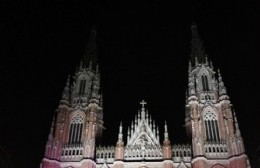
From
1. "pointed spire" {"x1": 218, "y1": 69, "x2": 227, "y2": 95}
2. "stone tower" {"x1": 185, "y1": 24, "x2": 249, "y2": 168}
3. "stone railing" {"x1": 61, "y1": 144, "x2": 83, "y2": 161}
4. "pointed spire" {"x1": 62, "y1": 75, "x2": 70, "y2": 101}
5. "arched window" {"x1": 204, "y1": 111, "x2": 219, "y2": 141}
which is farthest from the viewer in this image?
"pointed spire" {"x1": 62, "y1": 75, "x2": 70, "y2": 101}

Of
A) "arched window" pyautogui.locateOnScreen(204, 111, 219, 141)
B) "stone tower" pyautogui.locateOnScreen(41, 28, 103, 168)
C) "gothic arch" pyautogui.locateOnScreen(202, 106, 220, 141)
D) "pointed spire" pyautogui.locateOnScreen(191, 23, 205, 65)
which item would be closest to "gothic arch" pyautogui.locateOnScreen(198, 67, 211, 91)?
"pointed spire" pyautogui.locateOnScreen(191, 23, 205, 65)

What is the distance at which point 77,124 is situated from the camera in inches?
1572

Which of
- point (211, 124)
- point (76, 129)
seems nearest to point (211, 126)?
point (211, 124)

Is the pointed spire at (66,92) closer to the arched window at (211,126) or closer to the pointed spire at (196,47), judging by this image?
the arched window at (211,126)

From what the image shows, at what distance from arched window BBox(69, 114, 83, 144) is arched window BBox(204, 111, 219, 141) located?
43.8 feet

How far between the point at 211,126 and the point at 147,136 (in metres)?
6.77

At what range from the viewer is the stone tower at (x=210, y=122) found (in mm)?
35219

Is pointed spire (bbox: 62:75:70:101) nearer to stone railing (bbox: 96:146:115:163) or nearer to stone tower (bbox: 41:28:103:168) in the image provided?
stone tower (bbox: 41:28:103:168)

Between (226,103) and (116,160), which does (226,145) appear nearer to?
(226,103)

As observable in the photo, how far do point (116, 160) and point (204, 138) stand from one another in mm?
9173

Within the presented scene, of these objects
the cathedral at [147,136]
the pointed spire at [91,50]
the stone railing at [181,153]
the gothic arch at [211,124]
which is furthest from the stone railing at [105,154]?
the pointed spire at [91,50]

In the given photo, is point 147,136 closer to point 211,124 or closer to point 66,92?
point 211,124

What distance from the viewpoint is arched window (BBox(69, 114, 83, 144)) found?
38.8m

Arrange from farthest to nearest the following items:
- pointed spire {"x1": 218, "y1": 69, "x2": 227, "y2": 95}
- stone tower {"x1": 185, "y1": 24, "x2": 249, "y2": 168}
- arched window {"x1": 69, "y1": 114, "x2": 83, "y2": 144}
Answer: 1. pointed spire {"x1": 218, "y1": 69, "x2": 227, "y2": 95}
2. arched window {"x1": 69, "y1": 114, "x2": 83, "y2": 144}
3. stone tower {"x1": 185, "y1": 24, "x2": 249, "y2": 168}
